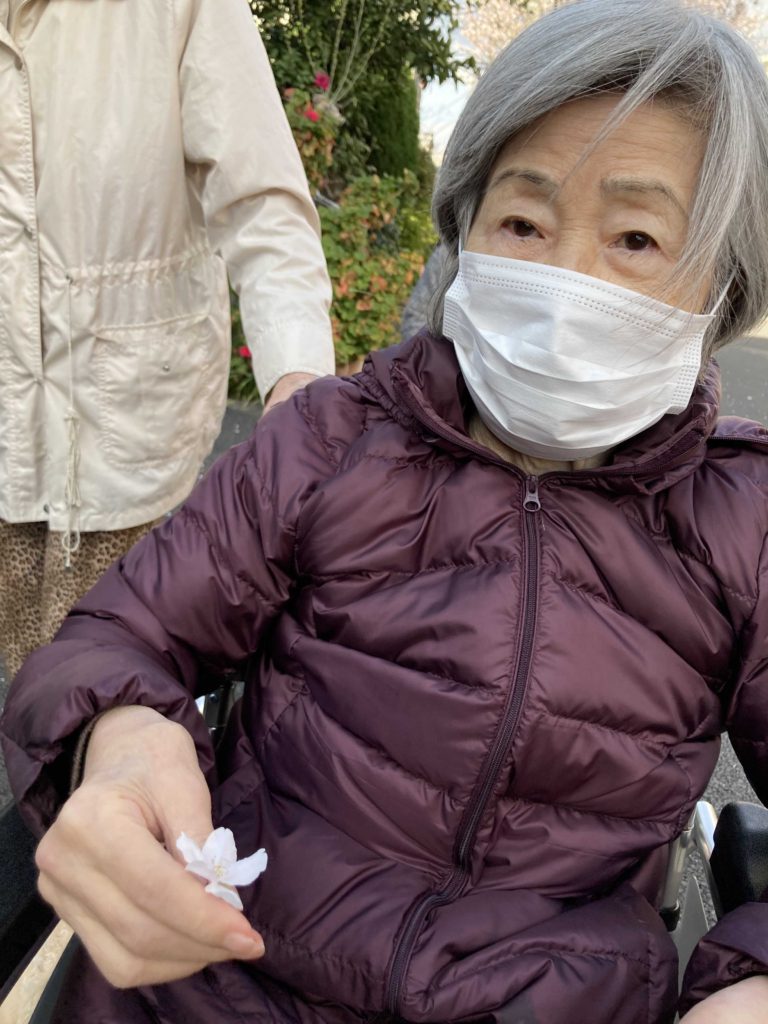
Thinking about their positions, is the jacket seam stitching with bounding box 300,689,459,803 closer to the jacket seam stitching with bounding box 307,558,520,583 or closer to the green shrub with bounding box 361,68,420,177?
the jacket seam stitching with bounding box 307,558,520,583

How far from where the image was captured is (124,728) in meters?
1.06

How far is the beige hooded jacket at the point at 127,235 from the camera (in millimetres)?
1499

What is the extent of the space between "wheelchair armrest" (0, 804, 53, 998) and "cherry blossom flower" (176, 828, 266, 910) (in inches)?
15.1

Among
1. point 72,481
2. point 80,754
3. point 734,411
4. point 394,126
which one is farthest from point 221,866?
point 394,126

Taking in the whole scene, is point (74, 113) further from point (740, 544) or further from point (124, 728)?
point (740, 544)

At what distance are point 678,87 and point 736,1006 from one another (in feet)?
3.86

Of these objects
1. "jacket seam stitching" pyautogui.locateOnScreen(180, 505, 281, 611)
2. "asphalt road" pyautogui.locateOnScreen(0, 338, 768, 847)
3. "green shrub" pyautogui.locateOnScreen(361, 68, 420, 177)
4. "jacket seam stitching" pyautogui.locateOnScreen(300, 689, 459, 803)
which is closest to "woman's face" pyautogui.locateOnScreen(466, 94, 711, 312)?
"jacket seam stitching" pyautogui.locateOnScreen(180, 505, 281, 611)

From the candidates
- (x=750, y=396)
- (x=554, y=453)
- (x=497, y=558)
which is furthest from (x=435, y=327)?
(x=750, y=396)

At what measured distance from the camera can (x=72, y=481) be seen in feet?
5.58

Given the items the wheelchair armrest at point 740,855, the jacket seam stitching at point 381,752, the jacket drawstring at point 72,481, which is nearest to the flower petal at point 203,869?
the jacket seam stitching at point 381,752

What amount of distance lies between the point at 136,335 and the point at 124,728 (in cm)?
88

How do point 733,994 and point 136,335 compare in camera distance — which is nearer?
point 733,994

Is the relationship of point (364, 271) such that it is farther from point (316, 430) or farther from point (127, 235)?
point (316, 430)

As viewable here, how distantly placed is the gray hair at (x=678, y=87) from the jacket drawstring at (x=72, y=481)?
35.7 inches
